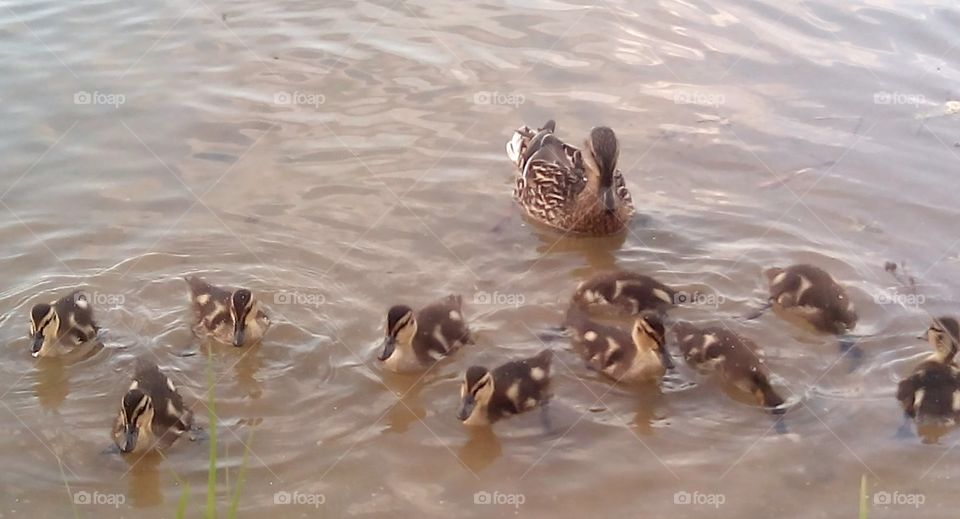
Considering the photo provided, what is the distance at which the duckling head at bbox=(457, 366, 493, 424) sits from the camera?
417 centimetres

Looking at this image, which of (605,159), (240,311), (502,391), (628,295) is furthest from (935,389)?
(240,311)

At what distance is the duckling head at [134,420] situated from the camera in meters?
3.94

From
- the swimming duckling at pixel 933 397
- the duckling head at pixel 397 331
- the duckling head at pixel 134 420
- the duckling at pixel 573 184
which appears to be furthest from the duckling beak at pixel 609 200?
the duckling head at pixel 134 420

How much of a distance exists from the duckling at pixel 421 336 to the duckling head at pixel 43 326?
1369 millimetres

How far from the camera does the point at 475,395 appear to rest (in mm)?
4180

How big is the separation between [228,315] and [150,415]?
0.69 metres

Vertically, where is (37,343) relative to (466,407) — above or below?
below

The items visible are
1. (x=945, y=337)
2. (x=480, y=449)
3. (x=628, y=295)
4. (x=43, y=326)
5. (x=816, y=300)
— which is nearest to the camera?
(x=480, y=449)

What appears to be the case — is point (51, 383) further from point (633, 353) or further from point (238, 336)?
point (633, 353)

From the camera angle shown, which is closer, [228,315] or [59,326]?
[59,326]

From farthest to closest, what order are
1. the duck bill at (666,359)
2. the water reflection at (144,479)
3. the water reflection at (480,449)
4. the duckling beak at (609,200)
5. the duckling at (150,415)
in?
the duckling beak at (609,200), the duck bill at (666,359), the water reflection at (480,449), the duckling at (150,415), the water reflection at (144,479)

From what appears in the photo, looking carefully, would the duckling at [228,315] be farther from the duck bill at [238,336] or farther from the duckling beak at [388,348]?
the duckling beak at [388,348]

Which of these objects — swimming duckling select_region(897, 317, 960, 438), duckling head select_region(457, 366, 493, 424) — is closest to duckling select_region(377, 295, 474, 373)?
duckling head select_region(457, 366, 493, 424)

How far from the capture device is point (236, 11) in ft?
25.2
